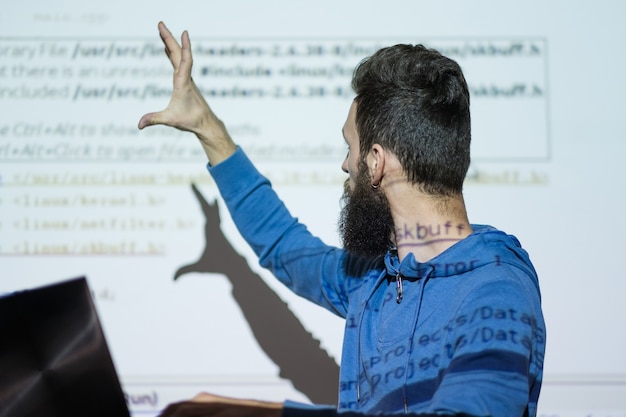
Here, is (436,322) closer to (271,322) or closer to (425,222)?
(425,222)

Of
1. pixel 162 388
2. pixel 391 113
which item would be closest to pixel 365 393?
pixel 391 113

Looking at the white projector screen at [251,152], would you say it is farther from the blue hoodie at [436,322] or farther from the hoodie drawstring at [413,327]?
the hoodie drawstring at [413,327]

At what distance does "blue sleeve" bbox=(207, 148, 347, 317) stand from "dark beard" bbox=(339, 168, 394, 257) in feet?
0.56

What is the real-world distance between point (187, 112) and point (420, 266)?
55 centimetres

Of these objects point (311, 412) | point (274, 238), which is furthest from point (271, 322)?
point (311, 412)

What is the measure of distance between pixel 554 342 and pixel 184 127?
0.93 m

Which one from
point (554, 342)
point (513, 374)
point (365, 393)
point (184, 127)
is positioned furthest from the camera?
point (554, 342)

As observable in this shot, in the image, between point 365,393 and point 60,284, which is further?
point 365,393

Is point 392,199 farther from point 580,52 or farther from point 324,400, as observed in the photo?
point 580,52

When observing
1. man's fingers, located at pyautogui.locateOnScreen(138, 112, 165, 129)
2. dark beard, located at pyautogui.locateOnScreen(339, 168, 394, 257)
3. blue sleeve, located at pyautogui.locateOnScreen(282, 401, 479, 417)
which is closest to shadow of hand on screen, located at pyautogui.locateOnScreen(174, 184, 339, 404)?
man's fingers, located at pyautogui.locateOnScreen(138, 112, 165, 129)

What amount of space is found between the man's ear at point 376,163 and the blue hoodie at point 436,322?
13 centimetres

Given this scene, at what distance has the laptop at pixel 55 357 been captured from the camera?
887 mm

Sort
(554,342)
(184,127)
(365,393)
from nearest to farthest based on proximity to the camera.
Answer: (365,393) → (184,127) → (554,342)

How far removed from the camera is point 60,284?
92 cm
